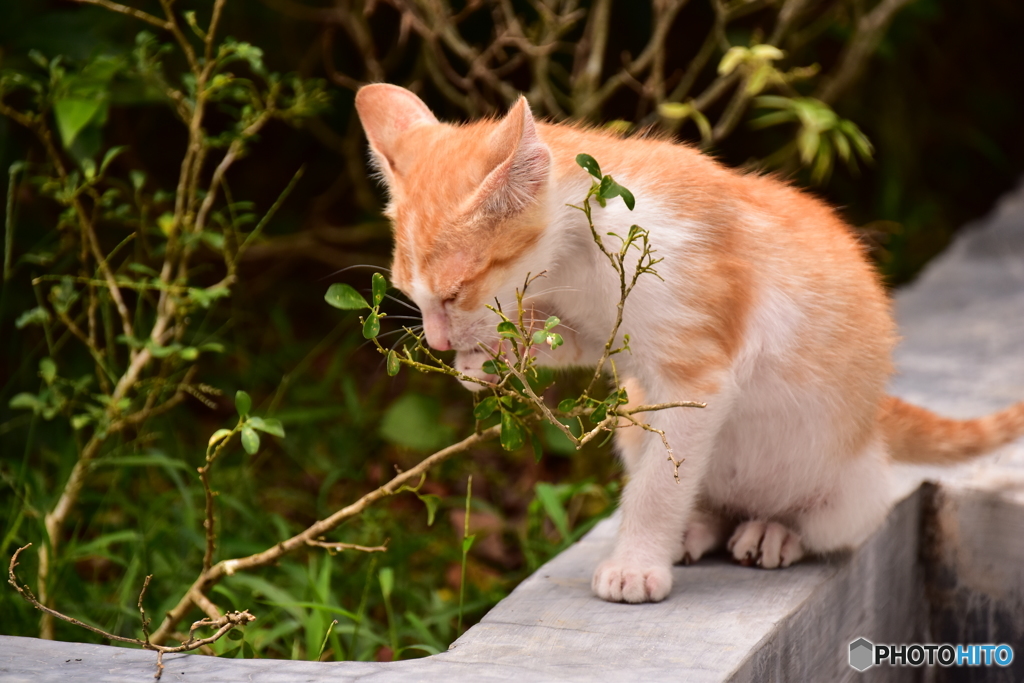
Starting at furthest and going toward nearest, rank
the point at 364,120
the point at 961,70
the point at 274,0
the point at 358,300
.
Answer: the point at 961,70
the point at 274,0
the point at 364,120
the point at 358,300

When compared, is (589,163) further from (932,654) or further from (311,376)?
(311,376)

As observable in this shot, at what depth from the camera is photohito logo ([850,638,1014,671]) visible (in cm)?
245

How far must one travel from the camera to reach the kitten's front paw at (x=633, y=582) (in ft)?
6.88

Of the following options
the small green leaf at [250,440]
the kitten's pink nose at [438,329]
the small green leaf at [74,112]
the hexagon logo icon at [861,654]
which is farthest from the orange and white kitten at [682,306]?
the small green leaf at [74,112]

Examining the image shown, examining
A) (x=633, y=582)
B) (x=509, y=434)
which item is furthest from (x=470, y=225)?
(x=633, y=582)

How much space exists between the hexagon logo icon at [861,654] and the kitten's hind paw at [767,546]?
0.87 feet

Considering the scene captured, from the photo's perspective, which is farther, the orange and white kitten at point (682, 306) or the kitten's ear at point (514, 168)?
the orange and white kitten at point (682, 306)

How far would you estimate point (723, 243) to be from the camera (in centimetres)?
214

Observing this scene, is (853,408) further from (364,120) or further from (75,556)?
(75,556)

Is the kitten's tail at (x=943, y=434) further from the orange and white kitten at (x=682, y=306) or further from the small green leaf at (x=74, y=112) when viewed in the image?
the small green leaf at (x=74, y=112)

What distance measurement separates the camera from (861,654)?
2443mm

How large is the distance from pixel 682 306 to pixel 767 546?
0.67 metres

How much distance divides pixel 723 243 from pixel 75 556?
1.91 metres

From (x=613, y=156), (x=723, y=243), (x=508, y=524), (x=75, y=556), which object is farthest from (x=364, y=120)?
(x=508, y=524)
